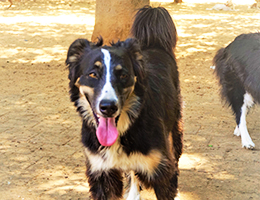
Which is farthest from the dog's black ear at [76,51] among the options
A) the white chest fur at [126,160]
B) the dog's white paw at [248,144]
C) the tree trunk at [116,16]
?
the tree trunk at [116,16]

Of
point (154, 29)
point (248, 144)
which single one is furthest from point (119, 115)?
point (248, 144)

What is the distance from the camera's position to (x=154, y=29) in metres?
4.14

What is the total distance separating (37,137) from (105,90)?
9.42 feet

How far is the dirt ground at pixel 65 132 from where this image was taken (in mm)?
4145

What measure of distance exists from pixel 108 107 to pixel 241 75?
10.8ft

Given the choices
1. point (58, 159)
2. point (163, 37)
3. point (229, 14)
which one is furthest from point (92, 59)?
point (229, 14)

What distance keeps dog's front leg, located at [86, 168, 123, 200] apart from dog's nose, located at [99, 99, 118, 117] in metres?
0.74

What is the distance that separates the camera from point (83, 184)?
4172 mm

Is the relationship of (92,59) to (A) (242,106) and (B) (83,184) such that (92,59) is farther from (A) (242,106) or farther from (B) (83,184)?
(A) (242,106)

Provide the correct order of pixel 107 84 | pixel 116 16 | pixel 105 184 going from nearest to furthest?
pixel 107 84
pixel 105 184
pixel 116 16

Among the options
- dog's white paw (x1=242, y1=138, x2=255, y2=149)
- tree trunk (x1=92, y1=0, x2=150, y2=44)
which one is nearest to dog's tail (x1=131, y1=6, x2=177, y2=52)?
dog's white paw (x1=242, y1=138, x2=255, y2=149)

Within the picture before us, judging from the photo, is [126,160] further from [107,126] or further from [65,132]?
[65,132]

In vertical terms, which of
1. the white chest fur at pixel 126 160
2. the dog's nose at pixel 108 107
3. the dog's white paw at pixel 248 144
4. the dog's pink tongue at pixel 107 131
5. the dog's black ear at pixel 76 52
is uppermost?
the dog's black ear at pixel 76 52

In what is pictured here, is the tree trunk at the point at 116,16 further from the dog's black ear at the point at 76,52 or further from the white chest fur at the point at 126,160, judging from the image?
the white chest fur at the point at 126,160
